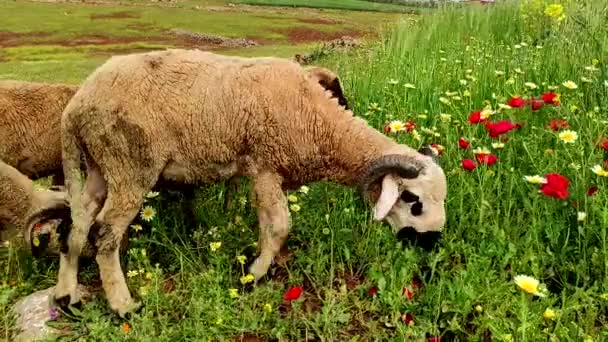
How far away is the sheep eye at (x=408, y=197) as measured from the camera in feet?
17.0

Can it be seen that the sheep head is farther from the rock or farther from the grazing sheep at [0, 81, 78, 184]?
the grazing sheep at [0, 81, 78, 184]

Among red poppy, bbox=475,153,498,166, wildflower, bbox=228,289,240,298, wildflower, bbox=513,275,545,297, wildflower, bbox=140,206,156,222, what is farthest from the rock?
wildflower, bbox=513,275,545,297

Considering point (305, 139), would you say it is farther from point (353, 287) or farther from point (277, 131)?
point (353, 287)

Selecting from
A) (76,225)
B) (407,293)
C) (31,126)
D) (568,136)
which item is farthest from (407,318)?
(31,126)

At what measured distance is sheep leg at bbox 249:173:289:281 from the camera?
17.5ft

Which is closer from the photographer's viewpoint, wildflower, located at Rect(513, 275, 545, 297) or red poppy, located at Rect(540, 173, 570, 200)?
wildflower, located at Rect(513, 275, 545, 297)

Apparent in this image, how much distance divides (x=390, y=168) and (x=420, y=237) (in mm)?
569

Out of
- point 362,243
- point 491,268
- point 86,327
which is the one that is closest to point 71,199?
point 86,327

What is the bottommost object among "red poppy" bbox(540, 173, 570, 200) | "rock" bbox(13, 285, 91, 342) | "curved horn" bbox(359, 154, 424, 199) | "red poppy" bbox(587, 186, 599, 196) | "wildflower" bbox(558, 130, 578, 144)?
"rock" bbox(13, 285, 91, 342)

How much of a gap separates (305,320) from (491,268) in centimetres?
146

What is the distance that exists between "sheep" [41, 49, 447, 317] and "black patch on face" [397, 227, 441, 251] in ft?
0.05

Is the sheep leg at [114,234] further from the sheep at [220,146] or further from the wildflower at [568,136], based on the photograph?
the wildflower at [568,136]

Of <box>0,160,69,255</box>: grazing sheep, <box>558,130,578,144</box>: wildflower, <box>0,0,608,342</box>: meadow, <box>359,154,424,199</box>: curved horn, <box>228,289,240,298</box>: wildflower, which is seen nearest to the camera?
<box>0,0,608,342</box>: meadow

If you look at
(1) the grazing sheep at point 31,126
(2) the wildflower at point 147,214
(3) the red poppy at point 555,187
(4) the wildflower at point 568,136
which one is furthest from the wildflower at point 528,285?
(1) the grazing sheep at point 31,126
